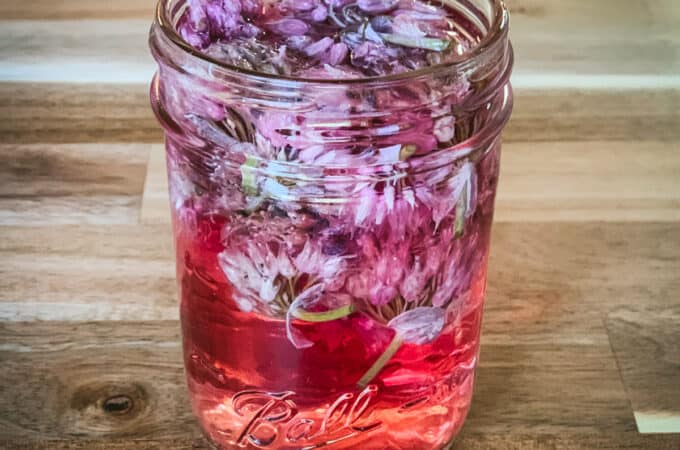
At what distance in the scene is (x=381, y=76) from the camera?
40 centimetres

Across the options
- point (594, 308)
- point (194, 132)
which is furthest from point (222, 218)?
point (594, 308)

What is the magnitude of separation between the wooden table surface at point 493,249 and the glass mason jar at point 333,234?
7cm

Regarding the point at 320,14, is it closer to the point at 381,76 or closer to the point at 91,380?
the point at 381,76

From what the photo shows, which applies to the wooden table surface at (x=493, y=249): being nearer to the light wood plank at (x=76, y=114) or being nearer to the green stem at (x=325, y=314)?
the light wood plank at (x=76, y=114)

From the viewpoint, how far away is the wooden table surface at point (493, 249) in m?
0.57

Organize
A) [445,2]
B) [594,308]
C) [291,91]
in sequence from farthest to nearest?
1. [594,308]
2. [445,2]
3. [291,91]

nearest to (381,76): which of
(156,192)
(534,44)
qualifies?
(156,192)

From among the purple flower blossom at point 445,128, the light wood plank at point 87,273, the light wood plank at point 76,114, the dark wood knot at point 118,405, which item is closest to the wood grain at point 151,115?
the light wood plank at point 76,114

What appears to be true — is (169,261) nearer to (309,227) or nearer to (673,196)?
(309,227)

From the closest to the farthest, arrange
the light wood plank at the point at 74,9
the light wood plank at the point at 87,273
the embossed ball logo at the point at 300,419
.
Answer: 1. the embossed ball logo at the point at 300,419
2. the light wood plank at the point at 87,273
3. the light wood plank at the point at 74,9

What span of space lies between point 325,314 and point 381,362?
5cm

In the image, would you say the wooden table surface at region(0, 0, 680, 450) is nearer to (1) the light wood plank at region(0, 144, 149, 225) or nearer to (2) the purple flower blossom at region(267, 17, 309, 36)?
(1) the light wood plank at region(0, 144, 149, 225)

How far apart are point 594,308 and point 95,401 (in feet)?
1.06

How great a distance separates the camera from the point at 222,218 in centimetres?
45
